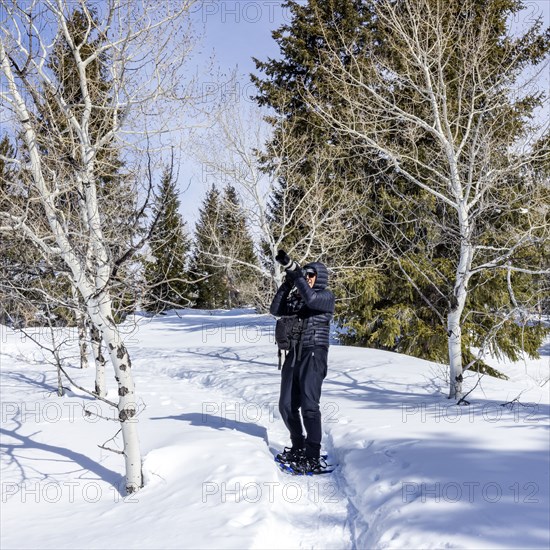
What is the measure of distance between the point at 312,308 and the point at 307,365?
2.00ft

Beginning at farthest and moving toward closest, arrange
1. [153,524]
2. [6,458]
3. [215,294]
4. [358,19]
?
[215,294], [358,19], [6,458], [153,524]

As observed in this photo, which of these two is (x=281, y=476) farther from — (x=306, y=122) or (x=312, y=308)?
(x=306, y=122)

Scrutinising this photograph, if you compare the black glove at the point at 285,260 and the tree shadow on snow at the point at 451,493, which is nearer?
the tree shadow on snow at the point at 451,493

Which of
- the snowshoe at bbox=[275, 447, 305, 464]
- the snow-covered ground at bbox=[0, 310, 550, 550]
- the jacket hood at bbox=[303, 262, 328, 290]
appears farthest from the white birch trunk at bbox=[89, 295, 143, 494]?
the jacket hood at bbox=[303, 262, 328, 290]

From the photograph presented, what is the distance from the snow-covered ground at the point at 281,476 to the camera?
3469 millimetres

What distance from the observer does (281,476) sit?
4910 millimetres

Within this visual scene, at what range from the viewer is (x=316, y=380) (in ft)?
16.3

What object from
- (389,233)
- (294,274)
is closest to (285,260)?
(294,274)

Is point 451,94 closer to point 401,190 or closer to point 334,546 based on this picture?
point 401,190

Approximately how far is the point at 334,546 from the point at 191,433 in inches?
119

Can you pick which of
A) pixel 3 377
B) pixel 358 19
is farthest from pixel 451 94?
pixel 3 377

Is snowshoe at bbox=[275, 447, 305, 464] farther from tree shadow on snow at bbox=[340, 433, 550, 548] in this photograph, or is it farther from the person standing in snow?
tree shadow on snow at bbox=[340, 433, 550, 548]

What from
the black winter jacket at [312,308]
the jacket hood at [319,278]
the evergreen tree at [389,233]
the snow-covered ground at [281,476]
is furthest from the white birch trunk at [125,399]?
the evergreen tree at [389,233]

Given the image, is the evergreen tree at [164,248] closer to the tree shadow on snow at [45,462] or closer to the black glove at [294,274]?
the black glove at [294,274]
